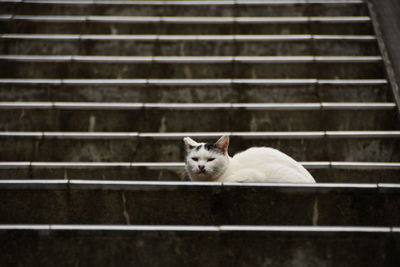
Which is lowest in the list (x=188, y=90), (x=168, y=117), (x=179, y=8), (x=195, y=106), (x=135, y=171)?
(x=135, y=171)

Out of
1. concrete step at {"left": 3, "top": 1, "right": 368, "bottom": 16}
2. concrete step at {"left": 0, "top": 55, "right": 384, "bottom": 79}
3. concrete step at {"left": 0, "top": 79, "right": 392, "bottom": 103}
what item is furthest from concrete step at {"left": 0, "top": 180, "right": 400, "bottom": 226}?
concrete step at {"left": 3, "top": 1, "right": 368, "bottom": 16}

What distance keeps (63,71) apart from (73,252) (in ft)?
12.0

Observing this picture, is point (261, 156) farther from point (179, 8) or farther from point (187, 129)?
point (179, 8)

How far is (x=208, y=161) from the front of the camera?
4.66m

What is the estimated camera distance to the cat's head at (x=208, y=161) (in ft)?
15.2

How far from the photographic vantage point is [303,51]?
22.6ft

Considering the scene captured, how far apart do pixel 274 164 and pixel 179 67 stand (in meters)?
2.62

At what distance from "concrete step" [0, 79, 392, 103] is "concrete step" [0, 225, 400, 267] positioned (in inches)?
121

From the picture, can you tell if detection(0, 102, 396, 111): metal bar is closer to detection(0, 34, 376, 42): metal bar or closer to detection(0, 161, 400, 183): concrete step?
detection(0, 161, 400, 183): concrete step

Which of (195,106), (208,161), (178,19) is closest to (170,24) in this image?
(178,19)

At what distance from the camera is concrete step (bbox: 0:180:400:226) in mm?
3641

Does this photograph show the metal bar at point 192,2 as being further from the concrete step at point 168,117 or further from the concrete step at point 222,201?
the concrete step at point 222,201

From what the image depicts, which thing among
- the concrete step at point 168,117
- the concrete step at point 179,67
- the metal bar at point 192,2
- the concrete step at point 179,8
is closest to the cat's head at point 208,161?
the concrete step at point 168,117

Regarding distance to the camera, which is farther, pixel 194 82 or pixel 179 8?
pixel 179 8
